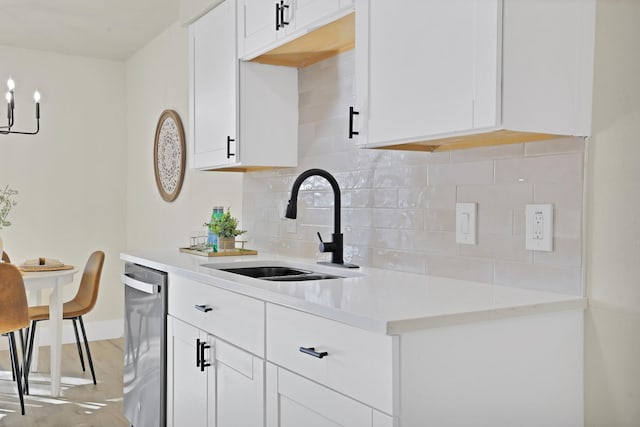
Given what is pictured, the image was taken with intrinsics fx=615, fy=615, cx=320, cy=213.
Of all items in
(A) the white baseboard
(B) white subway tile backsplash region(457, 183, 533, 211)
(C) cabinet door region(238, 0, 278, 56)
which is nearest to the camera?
(B) white subway tile backsplash region(457, 183, 533, 211)

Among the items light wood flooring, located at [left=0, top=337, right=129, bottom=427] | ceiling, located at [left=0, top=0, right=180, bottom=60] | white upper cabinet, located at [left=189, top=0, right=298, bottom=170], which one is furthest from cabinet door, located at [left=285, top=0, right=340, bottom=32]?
light wood flooring, located at [left=0, top=337, right=129, bottom=427]

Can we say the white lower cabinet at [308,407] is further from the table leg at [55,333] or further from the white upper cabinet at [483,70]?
the table leg at [55,333]

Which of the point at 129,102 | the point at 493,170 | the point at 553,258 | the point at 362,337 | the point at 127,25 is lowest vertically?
the point at 362,337

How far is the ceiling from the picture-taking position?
158 inches

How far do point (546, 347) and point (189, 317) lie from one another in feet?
4.32

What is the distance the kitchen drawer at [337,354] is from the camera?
128 centimetres

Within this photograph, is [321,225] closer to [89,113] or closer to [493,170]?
[493,170]

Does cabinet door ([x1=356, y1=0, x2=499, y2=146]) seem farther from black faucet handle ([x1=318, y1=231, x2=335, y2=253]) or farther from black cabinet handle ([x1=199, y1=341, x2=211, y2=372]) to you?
black cabinet handle ([x1=199, y1=341, x2=211, y2=372])

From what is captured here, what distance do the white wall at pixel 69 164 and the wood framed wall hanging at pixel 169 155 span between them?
0.90m

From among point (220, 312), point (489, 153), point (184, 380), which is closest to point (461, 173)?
point (489, 153)

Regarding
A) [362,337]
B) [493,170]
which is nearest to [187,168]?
[493,170]

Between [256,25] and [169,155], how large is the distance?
224 centimetres

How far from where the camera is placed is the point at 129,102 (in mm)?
5512

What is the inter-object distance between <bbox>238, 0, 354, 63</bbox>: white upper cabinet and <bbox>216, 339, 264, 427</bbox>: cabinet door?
3.68ft
